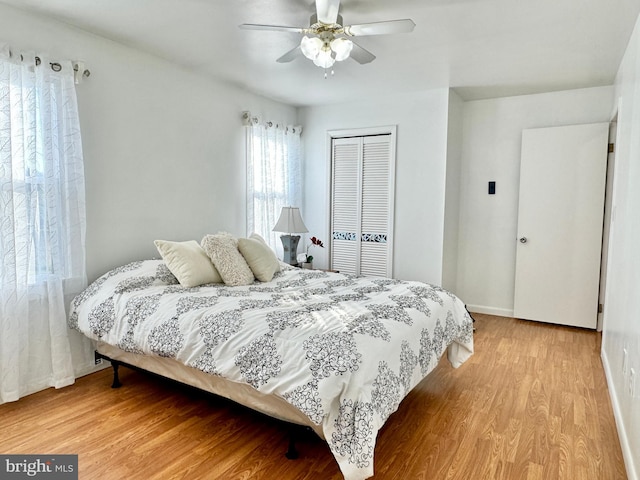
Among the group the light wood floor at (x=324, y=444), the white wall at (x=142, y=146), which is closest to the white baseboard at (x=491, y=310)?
the light wood floor at (x=324, y=444)

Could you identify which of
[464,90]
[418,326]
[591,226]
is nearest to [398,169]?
[464,90]

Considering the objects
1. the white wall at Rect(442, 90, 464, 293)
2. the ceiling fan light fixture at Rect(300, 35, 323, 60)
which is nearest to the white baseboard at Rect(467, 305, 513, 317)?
the white wall at Rect(442, 90, 464, 293)

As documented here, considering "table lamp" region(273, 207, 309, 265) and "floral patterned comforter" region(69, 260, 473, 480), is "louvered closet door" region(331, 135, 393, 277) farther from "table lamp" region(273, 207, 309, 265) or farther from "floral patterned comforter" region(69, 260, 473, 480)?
"floral patterned comforter" region(69, 260, 473, 480)

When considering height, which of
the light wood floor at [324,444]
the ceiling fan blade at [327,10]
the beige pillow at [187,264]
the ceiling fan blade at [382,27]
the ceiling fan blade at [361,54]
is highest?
the ceiling fan blade at [327,10]

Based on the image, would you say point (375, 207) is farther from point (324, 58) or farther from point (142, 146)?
point (142, 146)

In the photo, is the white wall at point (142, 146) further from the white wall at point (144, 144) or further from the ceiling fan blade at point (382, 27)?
the ceiling fan blade at point (382, 27)

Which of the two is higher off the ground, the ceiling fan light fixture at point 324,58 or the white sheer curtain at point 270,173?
the ceiling fan light fixture at point 324,58

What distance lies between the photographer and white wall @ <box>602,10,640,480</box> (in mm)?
2047

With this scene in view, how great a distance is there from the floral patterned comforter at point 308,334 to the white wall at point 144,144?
0.46 metres

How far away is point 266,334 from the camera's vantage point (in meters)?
2.12

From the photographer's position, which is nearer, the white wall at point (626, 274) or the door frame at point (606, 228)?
the white wall at point (626, 274)

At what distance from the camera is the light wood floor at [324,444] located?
6.69ft

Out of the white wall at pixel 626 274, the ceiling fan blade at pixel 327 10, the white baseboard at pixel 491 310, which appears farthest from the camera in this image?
the white baseboard at pixel 491 310

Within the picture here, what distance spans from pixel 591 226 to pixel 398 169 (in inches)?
81.8
